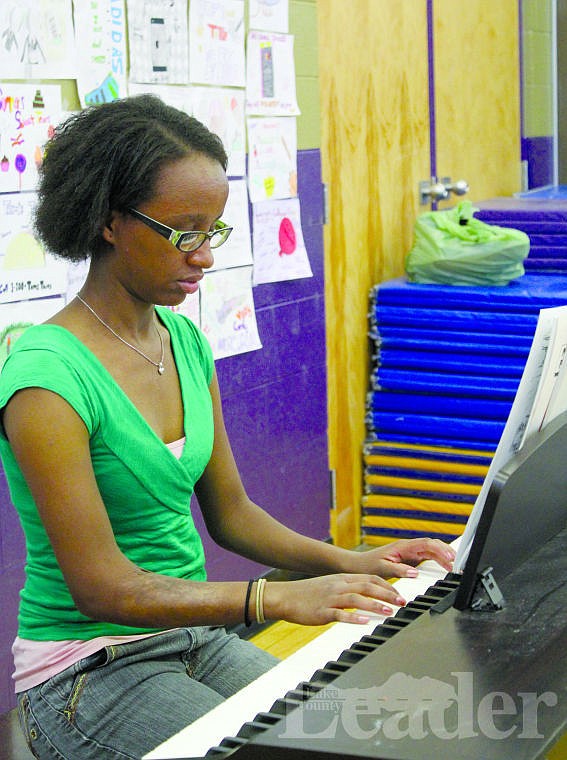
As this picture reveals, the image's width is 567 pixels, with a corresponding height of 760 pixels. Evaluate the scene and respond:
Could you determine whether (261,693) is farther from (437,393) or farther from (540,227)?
(540,227)

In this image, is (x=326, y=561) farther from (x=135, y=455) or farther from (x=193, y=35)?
(x=193, y=35)

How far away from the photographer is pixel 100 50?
2.97 m

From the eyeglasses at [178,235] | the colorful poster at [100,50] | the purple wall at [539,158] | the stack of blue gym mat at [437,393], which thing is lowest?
the stack of blue gym mat at [437,393]

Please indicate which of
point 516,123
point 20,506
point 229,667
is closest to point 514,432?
point 229,667

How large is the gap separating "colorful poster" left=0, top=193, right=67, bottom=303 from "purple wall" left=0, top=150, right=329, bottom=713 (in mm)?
885

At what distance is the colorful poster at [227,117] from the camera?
342 cm

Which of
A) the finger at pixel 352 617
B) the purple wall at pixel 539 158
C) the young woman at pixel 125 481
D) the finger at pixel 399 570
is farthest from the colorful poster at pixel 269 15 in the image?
the finger at pixel 352 617

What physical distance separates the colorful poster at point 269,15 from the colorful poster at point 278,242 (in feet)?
1.78

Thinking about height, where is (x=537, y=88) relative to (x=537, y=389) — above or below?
above

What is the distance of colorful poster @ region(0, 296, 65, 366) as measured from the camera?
2.72m

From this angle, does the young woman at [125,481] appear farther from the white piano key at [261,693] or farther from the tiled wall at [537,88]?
the tiled wall at [537,88]

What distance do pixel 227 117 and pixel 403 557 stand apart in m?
2.04

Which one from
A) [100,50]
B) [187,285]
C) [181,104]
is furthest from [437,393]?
[187,285]

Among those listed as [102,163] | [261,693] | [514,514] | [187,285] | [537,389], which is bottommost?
[261,693]
